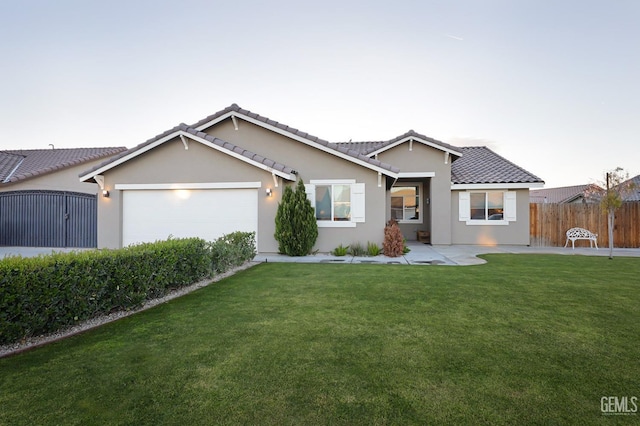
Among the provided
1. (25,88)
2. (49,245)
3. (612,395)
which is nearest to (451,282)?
(612,395)

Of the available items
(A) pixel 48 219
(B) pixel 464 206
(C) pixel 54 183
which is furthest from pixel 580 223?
(C) pixel 54 183

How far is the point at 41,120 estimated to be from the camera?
16422 millimetres

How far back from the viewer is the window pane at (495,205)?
1490 cm

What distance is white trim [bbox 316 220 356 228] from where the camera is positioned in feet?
38.7

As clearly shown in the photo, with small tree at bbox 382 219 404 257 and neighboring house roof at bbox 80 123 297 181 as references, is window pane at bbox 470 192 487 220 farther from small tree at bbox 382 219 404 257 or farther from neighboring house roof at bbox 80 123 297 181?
neighboring house roof at bbox 80 123 297 181

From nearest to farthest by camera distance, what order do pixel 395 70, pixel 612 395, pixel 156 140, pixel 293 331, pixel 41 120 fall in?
pixel 612 395 < pixel 293 331 < pixel 156 140 < pixel 395 70 < pixel 41 120

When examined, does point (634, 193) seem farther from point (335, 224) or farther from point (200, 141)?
point (200, 141)

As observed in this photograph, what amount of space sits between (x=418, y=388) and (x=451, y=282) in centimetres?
483

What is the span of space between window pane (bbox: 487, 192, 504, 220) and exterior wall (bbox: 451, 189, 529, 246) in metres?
0.50

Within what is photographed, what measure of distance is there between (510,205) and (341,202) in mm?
8862

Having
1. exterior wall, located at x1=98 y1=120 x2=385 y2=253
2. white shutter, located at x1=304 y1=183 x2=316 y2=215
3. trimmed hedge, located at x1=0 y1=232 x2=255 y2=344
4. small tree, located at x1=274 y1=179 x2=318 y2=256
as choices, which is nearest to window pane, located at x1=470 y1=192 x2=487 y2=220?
exterior wall, located at x1=98 y1=120 x2=385 y2=253

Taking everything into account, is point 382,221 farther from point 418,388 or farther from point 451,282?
point 418,388

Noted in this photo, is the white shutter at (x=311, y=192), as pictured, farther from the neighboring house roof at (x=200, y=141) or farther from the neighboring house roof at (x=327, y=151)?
the neighboring house roof at (x=200, y=141)

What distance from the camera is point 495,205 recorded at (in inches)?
588
